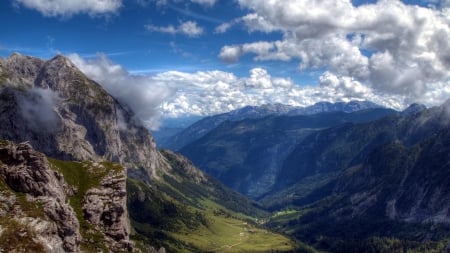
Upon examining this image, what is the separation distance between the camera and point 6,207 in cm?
19925

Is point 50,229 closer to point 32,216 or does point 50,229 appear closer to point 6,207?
point 32,216

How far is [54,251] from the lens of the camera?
190 m

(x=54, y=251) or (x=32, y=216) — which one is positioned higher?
(x=32, y=216)

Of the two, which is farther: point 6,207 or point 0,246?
point 6,207

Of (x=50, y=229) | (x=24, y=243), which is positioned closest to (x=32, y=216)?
(x=50, y=229)

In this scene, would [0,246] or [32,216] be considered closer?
[0,246]

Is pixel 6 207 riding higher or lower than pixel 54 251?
higher

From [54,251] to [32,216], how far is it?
60.3 ft

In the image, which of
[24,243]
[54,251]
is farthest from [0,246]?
[54,251]

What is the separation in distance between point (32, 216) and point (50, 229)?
957 centimetres

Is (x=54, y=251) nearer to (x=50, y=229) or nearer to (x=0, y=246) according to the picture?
(x=50, y=229)

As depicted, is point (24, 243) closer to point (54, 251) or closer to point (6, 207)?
point (54, 251)

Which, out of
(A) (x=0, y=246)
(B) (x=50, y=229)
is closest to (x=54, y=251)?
(B) (x=50, y=229)

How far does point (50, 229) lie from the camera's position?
195375 mm
